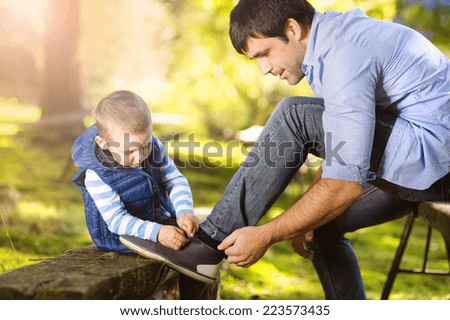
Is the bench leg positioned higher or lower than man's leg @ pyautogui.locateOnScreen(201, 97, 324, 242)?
lower

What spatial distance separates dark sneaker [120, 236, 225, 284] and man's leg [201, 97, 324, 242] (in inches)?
1.6

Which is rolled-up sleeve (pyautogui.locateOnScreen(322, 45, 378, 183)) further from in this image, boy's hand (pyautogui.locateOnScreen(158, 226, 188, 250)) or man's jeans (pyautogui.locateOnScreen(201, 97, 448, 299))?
boy's hand (pyautogui.locateOnScreen(158, 226, 188, 250))

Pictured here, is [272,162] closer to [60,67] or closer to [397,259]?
[397,259]

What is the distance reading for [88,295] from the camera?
39.0 inches

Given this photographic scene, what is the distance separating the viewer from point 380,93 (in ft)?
4.06

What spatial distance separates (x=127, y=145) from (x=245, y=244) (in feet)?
1.17

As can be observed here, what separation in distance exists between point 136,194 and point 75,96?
3020 millimetres

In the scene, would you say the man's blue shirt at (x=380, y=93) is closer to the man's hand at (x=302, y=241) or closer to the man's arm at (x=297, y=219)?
the man's arm at (x=297, y=219)

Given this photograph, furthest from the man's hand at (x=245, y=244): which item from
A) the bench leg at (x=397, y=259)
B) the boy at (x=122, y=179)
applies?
the bench leg at (x=397, y=259)

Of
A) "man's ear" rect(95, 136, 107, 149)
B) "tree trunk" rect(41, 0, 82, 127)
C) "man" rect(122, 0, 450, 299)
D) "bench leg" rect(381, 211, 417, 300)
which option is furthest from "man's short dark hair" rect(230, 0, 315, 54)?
"tree trunk" rect(41, 0, 82, 127)

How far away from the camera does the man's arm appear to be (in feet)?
3.81

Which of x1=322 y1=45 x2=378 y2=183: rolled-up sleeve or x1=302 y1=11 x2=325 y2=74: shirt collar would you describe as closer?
x1=322 y1=45 x2=378 y2=183: rolled-up sleeve

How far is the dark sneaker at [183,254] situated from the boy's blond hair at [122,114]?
0.26 metres
